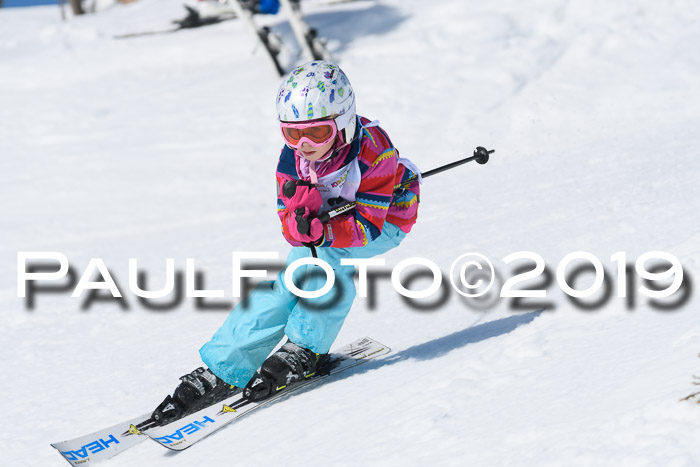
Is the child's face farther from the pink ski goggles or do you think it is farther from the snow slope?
the snow slope

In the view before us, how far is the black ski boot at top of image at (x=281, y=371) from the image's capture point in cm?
383

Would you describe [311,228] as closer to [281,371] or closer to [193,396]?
[281,371]

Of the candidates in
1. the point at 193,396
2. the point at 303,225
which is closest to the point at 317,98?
the point at 303,225

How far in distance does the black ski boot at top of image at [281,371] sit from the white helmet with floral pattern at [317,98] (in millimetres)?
1052

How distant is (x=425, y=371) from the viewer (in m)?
3.77

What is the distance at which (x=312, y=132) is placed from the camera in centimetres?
358

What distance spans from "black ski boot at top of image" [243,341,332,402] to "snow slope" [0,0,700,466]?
0.12m

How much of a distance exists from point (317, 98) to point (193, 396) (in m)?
1.47

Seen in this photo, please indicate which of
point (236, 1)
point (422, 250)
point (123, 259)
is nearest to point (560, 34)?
point (236, 1)

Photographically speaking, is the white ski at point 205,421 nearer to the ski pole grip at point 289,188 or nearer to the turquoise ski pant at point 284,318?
the turquoise ski pant at point 284,318

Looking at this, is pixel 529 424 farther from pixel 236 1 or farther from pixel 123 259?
pixel 236 1

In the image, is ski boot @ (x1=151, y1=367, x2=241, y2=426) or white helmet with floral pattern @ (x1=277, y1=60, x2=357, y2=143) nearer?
white helmet with floral pattern @ (x1=277, y1=60, x2=357, y2=143)

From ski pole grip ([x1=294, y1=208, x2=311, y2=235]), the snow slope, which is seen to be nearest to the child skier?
ski pole grip ([x1=294, y1=208, x2=311, y2=235])

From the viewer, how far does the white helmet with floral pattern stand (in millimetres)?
3549
